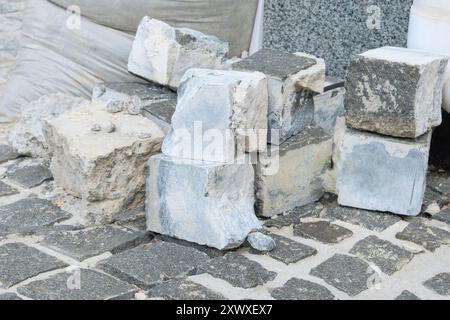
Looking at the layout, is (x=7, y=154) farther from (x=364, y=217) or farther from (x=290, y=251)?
(x=364, y=217)

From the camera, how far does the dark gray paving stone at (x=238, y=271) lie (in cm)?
320

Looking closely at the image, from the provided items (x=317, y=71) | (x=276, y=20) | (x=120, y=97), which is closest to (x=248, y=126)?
(x=317, y=71)

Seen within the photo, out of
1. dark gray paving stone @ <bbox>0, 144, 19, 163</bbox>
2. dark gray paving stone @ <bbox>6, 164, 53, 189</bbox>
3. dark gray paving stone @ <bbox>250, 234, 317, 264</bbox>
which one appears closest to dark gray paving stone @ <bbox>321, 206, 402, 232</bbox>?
dark gray paving stone @ <bbox>250, 234, 317, 264</bbox>

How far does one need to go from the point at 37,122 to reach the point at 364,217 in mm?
1609

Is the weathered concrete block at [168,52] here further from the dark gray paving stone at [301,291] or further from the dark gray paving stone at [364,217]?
the dark gray paving stone at [301,291]

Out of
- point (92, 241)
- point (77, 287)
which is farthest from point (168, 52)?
point (77, 287)

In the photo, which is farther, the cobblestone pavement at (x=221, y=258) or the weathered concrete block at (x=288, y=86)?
the weathered concrete block at (x=288, y=86)

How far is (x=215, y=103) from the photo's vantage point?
346 centimetres

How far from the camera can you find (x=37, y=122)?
4180mm

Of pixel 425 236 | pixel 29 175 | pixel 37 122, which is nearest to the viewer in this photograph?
pixel 425 236

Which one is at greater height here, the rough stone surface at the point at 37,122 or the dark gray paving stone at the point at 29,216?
the rough stone surface at the point at 37,122

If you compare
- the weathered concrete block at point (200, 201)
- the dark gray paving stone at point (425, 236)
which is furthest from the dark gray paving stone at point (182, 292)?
the dark gray paving stone at point (425, 236)

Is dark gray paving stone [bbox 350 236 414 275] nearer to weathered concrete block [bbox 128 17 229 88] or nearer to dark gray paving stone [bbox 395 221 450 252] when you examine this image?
dark gray paving stone [bbox 395 221 450 252]

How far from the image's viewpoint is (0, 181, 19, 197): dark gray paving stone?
3857 millimetres
